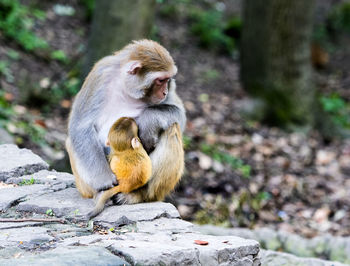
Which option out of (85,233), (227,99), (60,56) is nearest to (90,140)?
(85,233)

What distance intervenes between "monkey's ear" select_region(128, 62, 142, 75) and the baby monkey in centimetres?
39

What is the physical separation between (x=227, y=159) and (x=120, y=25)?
8.75ft

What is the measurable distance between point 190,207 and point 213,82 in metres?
5.15

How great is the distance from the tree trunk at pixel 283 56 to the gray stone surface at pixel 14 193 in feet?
22.6

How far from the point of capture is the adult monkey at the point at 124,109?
4.39 metres

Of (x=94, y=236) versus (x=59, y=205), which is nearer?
(x=94, y=236)

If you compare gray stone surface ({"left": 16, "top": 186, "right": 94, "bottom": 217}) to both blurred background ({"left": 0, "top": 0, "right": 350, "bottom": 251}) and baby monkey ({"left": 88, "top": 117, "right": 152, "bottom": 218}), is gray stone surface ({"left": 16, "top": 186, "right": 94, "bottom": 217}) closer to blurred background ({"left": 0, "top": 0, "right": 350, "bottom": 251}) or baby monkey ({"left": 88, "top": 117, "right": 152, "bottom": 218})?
baby monkey ({"left": 88, "top": 117, "right": 152, "bottom": 218})

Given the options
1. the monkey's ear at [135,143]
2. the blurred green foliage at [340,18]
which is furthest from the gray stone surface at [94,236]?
the blurred green foliage at [340,18]

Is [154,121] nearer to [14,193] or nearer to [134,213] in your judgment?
[134,213]

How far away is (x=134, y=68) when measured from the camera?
174 inches

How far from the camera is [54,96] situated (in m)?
9.33

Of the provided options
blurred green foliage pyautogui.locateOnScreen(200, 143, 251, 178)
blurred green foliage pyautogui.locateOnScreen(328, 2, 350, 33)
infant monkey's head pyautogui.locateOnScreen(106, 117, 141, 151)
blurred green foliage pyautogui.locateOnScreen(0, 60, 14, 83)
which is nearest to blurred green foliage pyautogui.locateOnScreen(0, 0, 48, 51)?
blurred green foliage pyautogui.locateOnScreen(0, 60, 14, 83)

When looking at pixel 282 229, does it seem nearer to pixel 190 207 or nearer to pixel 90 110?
pixel 190 207

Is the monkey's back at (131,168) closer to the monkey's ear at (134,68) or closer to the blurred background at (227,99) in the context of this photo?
the monkey's ear at (134,68)
